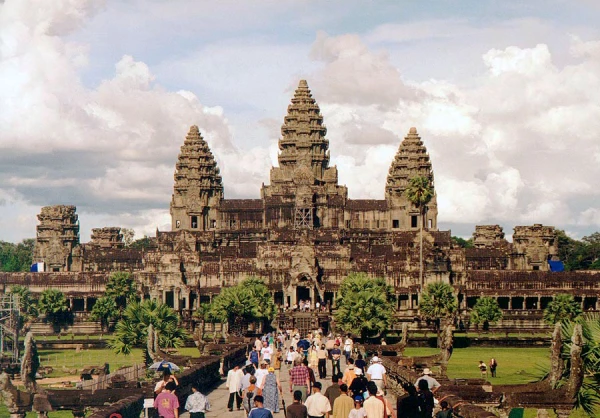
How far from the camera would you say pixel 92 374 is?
6288 cm

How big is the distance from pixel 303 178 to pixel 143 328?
103m

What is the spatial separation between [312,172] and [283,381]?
12840 centimetres

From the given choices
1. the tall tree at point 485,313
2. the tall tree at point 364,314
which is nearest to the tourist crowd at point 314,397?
the tall tree at point 364,314

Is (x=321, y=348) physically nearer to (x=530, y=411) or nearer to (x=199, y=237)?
(x=530, y=411)

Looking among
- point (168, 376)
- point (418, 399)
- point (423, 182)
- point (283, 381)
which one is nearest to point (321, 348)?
point (283, 381)

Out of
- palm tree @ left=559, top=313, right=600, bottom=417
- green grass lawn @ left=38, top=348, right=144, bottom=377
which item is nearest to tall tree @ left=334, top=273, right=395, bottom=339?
Result: green grass lawn @ left=38, top=348, right=144, bottom=377

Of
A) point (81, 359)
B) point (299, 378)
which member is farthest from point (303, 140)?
point (299, 378)

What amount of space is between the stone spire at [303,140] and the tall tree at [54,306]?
57967mm

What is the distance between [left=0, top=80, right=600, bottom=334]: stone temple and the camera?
151m

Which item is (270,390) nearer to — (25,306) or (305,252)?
(25,306)

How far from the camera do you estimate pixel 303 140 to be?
19488 cm

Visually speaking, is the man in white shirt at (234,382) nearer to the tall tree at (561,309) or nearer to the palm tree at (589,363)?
the palm tree at (589,363)

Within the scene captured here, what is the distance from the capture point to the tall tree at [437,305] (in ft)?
420

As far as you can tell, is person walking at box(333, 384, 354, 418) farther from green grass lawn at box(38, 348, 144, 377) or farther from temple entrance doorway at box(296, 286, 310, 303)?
temple entrance doorway at box(296, 286, 310, 303)
